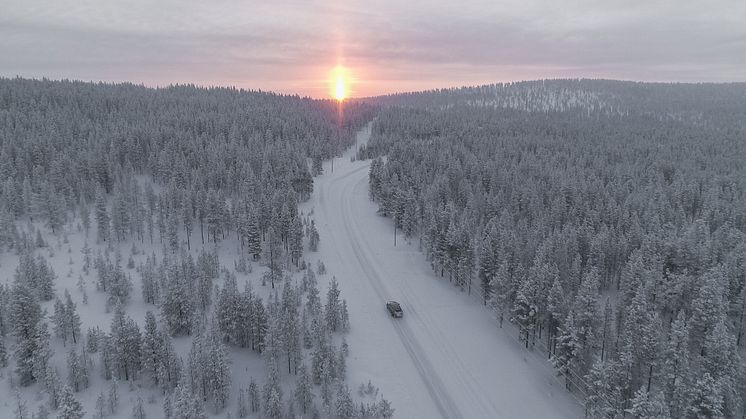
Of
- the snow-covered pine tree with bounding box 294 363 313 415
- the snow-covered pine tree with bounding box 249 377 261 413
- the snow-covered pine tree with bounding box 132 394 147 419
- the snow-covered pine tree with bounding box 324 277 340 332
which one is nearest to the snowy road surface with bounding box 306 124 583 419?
the snow-covered pine tree with bounding box 324 277 340 332

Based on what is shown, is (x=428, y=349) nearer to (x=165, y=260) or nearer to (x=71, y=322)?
(x=71, y=322)

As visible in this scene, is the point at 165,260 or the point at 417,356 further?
the point at 165,260

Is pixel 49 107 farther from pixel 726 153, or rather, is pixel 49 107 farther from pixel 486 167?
pixel 726 153

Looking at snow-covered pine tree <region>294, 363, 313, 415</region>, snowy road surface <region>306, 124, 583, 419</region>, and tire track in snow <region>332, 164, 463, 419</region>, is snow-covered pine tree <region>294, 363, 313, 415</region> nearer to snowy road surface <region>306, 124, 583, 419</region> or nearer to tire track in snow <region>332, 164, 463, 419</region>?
snowy road surface <region>306, 124, 583, 419</region>

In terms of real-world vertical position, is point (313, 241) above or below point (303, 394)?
above

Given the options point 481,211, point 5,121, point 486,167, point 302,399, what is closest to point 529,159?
point 486,167

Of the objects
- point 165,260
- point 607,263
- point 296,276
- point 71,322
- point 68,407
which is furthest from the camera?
point 296,276

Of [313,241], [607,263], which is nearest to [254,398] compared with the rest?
[313,241]
